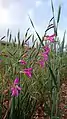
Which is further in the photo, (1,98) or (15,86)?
(1,98)

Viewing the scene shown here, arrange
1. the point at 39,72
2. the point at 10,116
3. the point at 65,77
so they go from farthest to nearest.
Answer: the point at 65,77, the point at 39,72, the point at 10,116

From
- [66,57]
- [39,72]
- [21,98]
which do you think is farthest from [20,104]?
[66,57]

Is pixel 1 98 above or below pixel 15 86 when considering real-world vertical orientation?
below

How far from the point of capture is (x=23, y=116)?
7.93ft

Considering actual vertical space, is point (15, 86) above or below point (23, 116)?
above

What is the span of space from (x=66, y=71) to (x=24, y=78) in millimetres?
2624

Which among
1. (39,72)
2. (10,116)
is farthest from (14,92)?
(39,72)

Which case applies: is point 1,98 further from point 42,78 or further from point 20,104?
point 42,78

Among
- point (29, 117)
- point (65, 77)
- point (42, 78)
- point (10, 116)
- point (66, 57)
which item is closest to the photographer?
point (10, 116)

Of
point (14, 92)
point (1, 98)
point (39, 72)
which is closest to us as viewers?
point (14, 92)

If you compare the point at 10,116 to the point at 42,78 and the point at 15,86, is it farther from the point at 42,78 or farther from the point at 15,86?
the point at 42,78

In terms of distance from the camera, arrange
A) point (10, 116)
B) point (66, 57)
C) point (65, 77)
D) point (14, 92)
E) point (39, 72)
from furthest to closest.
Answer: point (66, 57)
point (65, 77)
point (39, 72)
point (10, 116)
point (14, 92)

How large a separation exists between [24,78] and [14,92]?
82 centimetres

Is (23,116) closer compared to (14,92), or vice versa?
(14,92)
